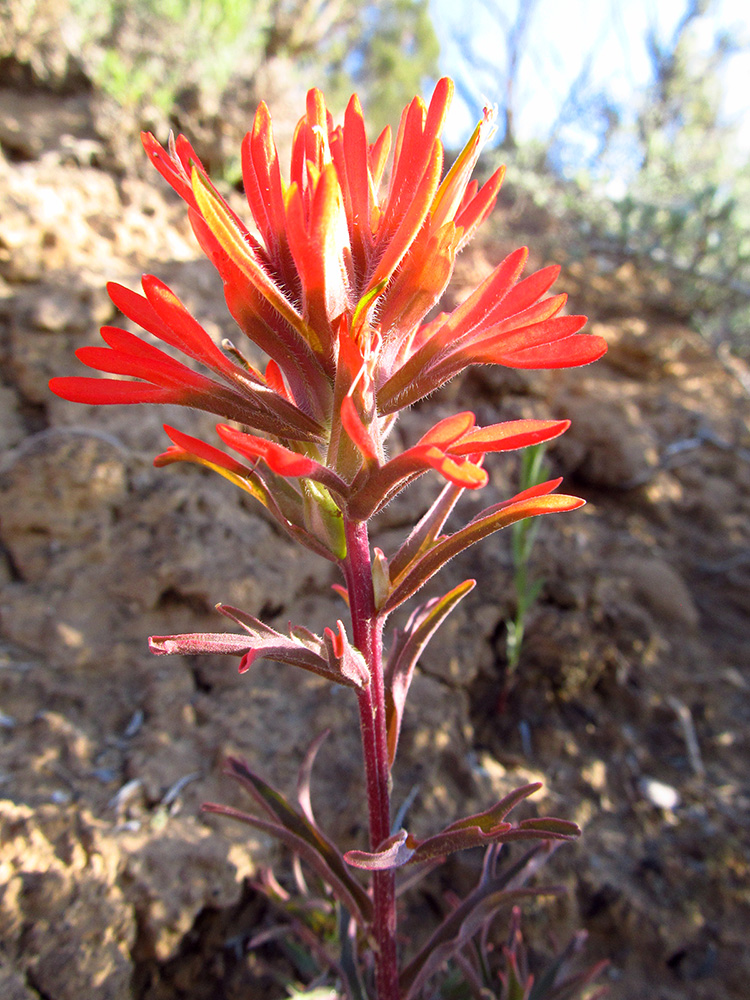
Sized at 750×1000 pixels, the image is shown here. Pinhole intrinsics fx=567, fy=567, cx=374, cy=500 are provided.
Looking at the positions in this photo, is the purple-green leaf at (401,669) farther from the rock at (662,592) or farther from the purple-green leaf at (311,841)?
the rock at (662,592)

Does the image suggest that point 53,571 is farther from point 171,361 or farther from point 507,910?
point 507,910

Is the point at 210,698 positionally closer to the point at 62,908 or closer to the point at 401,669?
the point at 62,908

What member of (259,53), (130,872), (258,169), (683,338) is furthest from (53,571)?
(259,53)

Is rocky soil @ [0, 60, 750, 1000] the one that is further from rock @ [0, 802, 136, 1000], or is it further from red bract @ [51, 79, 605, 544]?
red bract @ [51, 79, 605, 544]

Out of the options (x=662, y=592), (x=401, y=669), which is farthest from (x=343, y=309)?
(x=662, y=592)

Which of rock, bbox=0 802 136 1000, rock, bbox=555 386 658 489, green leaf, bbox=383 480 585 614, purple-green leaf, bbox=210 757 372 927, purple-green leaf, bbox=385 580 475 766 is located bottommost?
rock, bbox=0 802 136 1000

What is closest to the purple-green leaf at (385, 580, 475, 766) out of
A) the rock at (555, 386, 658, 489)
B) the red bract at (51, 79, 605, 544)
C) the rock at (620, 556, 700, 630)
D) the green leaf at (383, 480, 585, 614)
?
the green leaf at (383, 480, 585, 614)

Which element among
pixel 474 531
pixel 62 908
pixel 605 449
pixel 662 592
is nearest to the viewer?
pixel 474 531
